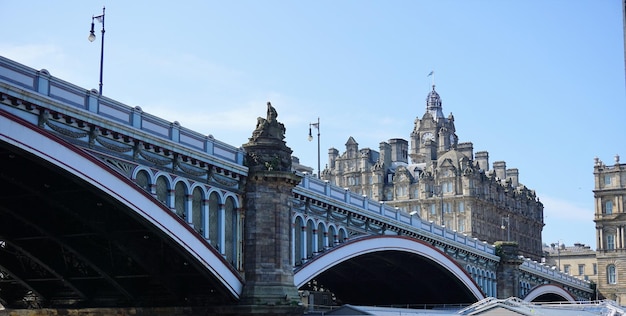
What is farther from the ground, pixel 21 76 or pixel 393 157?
pixel 393 157

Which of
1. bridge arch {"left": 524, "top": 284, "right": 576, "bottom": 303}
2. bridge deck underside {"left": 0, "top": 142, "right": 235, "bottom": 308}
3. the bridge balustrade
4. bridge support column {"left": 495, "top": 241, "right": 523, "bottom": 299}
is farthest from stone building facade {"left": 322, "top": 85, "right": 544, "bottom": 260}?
the bridge balustrade

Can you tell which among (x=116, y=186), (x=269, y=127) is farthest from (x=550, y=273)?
(x=116, y=186)

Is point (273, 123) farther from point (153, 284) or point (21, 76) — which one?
point (21, 76)

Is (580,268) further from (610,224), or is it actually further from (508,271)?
(508,271)

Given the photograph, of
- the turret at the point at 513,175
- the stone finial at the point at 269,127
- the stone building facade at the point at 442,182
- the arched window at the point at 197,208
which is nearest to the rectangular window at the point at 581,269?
the stone building facade at the point at 442,182

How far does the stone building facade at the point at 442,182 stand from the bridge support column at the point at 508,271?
128 feet

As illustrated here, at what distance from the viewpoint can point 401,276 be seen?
8031cm

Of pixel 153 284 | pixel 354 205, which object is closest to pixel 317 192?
pixel 354 205

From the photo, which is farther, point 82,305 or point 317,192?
point 317,192

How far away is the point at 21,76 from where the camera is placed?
3456 centimetres

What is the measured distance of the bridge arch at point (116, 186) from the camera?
33.3 metres

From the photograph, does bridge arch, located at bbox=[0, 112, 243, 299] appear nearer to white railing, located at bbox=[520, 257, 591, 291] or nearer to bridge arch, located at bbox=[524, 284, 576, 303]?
bridge arch, located at bbox=[524, 284, 576, 303]

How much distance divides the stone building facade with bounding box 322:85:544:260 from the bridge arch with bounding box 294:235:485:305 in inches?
2082

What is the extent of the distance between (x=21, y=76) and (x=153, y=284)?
16719mm
